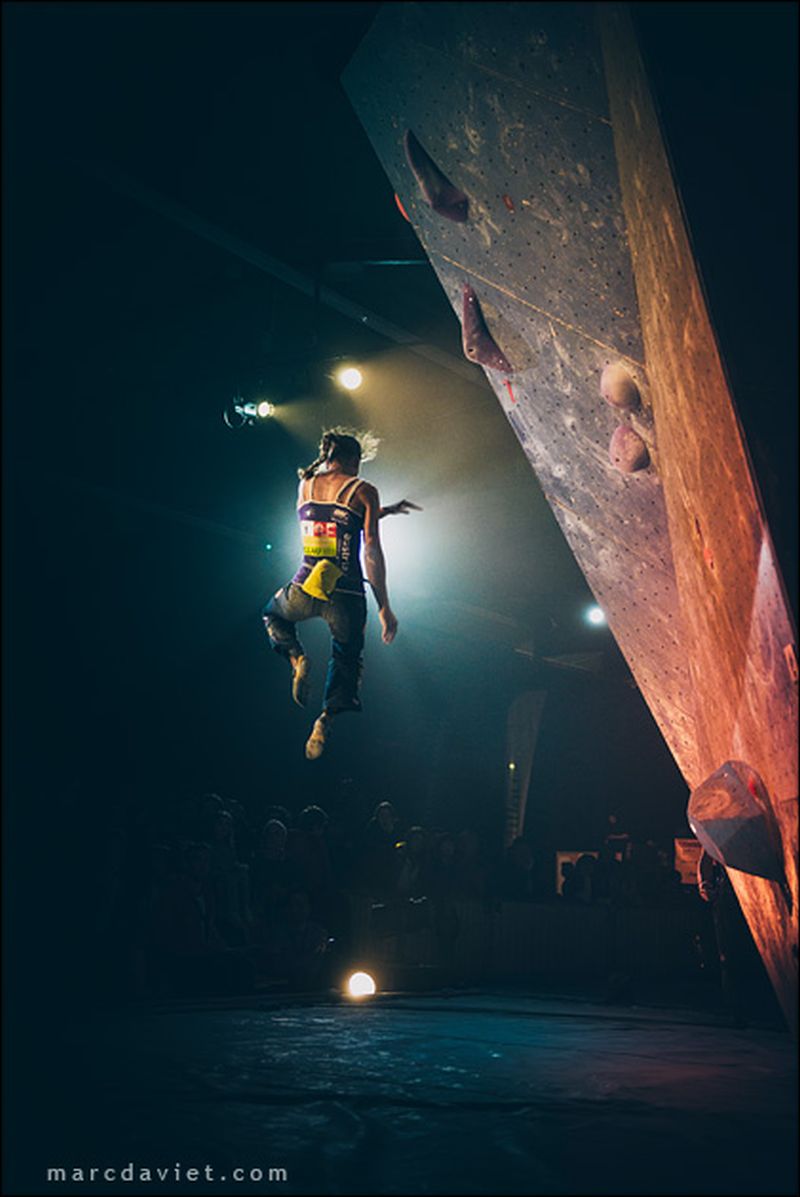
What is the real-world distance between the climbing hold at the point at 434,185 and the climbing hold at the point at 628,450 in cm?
121

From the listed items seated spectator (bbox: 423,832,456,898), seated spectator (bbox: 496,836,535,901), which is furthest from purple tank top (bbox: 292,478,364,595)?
seated spectator (bbox: 496,836,535,901)

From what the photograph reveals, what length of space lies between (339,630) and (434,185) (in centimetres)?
232

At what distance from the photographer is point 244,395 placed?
898 centimetres

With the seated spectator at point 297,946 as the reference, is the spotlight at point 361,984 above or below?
below

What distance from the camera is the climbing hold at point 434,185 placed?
423cm

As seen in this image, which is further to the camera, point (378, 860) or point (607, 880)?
point (607, 880)

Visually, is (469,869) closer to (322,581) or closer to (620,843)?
(620,843)

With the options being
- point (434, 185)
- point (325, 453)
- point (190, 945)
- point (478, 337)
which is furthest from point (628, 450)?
point (190, 945)

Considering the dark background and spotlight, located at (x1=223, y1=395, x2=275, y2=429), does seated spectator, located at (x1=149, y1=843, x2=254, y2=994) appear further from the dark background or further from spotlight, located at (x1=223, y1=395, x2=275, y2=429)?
spotlight, located at (x1=223, y1=395, x2=275, y2=429)

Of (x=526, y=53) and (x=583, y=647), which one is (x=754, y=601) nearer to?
(x=526, y=53)

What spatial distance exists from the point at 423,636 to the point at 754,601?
11334 mm

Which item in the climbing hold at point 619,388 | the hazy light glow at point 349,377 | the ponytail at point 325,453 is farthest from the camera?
the hazy light glow at point 349,377

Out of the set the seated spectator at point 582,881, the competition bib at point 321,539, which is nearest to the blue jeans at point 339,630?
the competition bib at point 321,539

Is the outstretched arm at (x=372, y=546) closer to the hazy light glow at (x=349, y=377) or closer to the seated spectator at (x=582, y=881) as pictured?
the hazy light glow at (x=349, y=377)
